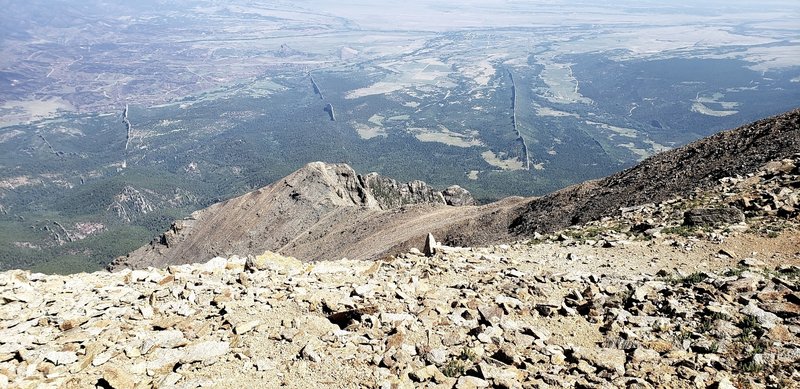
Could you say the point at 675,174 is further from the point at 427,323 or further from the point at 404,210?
the point at 404,210

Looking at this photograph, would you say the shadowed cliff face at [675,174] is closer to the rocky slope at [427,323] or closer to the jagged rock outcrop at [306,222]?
the rocky slope at [427,323]

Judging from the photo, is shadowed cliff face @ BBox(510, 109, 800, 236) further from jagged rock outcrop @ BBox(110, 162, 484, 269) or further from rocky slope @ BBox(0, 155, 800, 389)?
jagged rock outcrop @ BBox(110, 162, 484, 269)

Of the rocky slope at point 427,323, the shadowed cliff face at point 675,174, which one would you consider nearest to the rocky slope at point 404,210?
the shadowed cliff face at point 675,174

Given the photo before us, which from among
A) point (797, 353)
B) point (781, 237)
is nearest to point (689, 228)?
point (781, 237)

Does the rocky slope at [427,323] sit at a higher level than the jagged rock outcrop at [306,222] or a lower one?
higher

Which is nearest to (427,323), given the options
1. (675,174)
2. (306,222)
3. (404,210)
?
(675,174)

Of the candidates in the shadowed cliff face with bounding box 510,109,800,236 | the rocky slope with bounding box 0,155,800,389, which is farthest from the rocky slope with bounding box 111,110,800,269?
the rocky slope with bounding box 0,155,800,389
